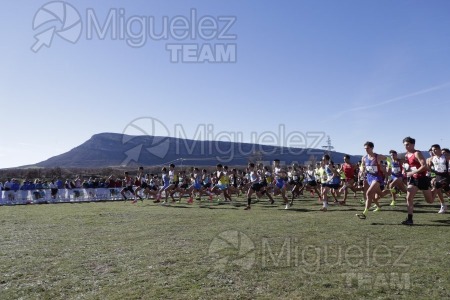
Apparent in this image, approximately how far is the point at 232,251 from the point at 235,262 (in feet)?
2.75

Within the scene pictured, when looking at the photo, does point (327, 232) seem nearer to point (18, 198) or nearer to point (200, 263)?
point (200, 263)

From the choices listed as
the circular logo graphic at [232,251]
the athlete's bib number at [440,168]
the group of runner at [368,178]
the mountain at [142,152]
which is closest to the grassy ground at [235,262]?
the circular logo graphic at [232,251]

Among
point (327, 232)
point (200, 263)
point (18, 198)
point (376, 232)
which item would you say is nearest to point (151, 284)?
point (200, 263)

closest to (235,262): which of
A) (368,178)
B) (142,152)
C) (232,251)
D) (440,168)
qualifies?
(232,251)

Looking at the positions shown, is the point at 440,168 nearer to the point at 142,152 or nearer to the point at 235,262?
the point at 235,262

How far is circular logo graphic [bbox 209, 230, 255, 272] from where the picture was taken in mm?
6402

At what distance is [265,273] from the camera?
580 cm

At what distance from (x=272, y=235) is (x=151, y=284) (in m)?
4.19

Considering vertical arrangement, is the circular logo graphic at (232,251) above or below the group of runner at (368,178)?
below

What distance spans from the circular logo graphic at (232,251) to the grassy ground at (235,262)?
18 mm

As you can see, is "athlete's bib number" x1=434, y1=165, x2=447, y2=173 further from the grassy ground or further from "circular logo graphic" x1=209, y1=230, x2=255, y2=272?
"circular logo graphic" x1=209, y1=230, x2=255, y2=272

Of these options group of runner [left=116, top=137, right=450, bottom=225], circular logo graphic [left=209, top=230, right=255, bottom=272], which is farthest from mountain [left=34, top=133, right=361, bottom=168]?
circular logo graphic [left=209, top=230, right=255, bottom=272]

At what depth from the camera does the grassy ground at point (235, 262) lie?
16.6ft

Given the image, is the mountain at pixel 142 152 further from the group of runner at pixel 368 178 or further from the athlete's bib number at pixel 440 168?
the athlete's bib number at pixel 440 168
